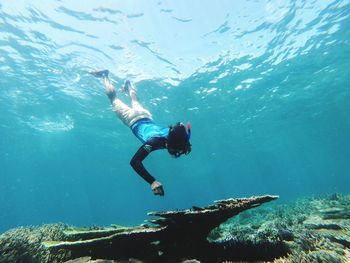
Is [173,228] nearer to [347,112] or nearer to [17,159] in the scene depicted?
[347,112]

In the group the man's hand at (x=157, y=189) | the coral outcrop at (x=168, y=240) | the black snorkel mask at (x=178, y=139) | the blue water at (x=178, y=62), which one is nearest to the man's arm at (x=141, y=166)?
the man's hand at (x=157, y=189)

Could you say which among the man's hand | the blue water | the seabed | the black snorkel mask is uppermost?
the blue water

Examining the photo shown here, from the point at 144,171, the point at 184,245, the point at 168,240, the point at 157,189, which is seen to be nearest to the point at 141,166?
the point at 144,171

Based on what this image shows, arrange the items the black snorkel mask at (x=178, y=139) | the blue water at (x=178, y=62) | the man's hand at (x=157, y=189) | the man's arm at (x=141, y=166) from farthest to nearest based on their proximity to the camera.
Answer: the blue water at (x=178, y=62) < the black snorkel mask at (x=178, y=139) < the man's arm at (x=141, y=166) < the man's hand at (x=157, y=189)

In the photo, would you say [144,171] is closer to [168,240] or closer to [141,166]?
[141,166]

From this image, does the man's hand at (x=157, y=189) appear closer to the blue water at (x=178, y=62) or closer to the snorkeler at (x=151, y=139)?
the snorkeler at (x=151, y=139)

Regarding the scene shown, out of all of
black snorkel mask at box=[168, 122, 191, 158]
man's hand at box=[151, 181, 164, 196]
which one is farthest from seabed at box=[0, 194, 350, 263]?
black snorkel mask at box=[168, 122, 191, 158]

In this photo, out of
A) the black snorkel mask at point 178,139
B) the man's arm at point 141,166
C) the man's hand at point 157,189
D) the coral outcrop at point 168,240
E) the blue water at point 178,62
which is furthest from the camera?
the blue water at point 178,62

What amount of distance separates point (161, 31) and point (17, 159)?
62589 millimetres

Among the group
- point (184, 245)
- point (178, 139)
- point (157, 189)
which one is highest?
point (178, 139)

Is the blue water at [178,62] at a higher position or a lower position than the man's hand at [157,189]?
higher

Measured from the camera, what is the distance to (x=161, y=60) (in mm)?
15914

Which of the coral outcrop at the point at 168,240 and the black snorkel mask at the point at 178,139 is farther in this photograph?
the black snorkel mask at the point at 178,139

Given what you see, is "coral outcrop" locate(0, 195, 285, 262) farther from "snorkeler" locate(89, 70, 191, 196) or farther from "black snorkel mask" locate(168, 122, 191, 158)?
"black snorkel mask" locate(168, 122, 191, 158)
